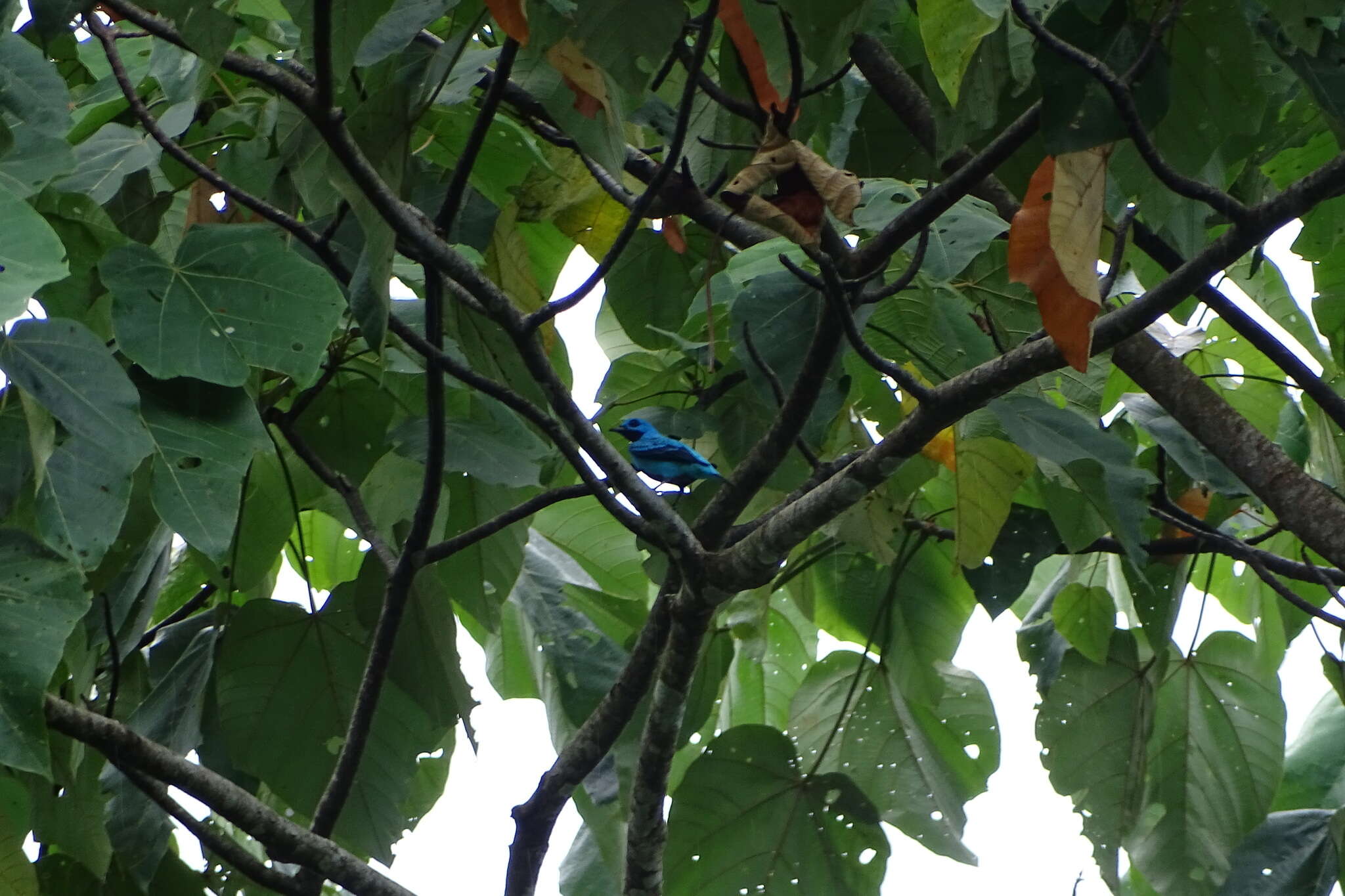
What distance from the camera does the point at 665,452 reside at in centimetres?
212

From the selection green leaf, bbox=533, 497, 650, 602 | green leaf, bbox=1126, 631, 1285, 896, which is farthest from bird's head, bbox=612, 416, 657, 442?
green leaf, bbox=1126, 631, 1285, 896

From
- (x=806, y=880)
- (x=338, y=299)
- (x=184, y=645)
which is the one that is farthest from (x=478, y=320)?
(x=806, y=880)

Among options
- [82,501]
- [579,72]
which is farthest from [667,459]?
[82,501]

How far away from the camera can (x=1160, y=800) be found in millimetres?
2684

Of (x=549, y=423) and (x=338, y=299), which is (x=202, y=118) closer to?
(x=338, y=299)

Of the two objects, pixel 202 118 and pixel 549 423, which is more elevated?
pixel 202 118

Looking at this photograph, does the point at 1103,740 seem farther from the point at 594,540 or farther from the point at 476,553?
the point at 476,553

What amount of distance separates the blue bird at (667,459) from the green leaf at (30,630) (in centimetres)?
96

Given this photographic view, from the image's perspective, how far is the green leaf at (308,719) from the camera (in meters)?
2.01

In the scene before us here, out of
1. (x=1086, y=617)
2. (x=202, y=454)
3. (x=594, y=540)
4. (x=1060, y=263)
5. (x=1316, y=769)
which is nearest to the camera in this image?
(x=1060, y=263)

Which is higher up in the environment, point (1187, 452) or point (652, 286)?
point (652, 286)

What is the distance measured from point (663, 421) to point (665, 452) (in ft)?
0.50

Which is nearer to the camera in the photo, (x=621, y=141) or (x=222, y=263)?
(x=621, y=141)

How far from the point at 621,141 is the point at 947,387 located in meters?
0.42
